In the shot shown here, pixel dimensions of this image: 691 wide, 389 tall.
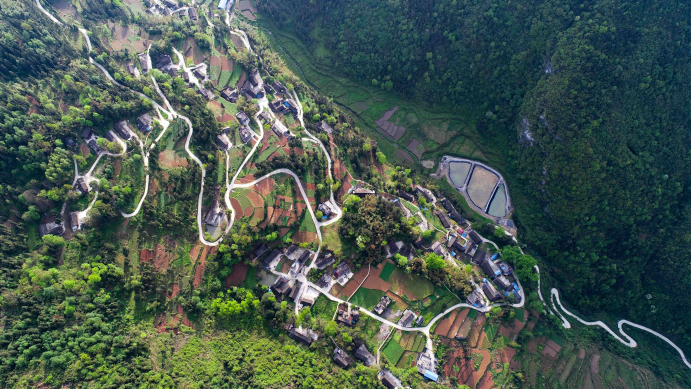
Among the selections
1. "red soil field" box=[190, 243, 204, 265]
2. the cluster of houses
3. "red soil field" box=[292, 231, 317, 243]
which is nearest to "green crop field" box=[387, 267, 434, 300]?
"red soil field" box=[292, 231, 317, 243]

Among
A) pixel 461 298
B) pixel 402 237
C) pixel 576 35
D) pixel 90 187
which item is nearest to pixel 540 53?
pixel 576 35

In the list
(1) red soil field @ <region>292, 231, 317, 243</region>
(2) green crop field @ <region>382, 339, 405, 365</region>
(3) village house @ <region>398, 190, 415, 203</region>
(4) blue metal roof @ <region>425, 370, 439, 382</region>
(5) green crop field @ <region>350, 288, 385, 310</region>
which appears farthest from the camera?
(3) village house @ <region>398, 190, 415, 203</region>

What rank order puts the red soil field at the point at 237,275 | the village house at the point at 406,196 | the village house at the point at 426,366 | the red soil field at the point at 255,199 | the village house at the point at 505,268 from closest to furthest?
the village house at the point at 426,366 → the red soil field at the point at 237,275 → the red soil field at the point at 255,199 → the village house at the point at 505,268 → the village house at the point at 406,196

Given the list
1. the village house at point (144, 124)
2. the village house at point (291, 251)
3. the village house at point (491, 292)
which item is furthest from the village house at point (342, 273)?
the village house at point (144, 124)

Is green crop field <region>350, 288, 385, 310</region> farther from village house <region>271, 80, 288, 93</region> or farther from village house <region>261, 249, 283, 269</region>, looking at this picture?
village house <region>271, 80, 288, 93</region>

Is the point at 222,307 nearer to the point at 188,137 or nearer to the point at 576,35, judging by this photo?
the point at 188,137

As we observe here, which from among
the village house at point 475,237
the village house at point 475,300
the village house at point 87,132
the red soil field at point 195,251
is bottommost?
the red soil field at point 195,251

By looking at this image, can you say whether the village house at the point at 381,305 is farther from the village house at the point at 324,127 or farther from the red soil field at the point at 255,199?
the village house at the point at 324,127
